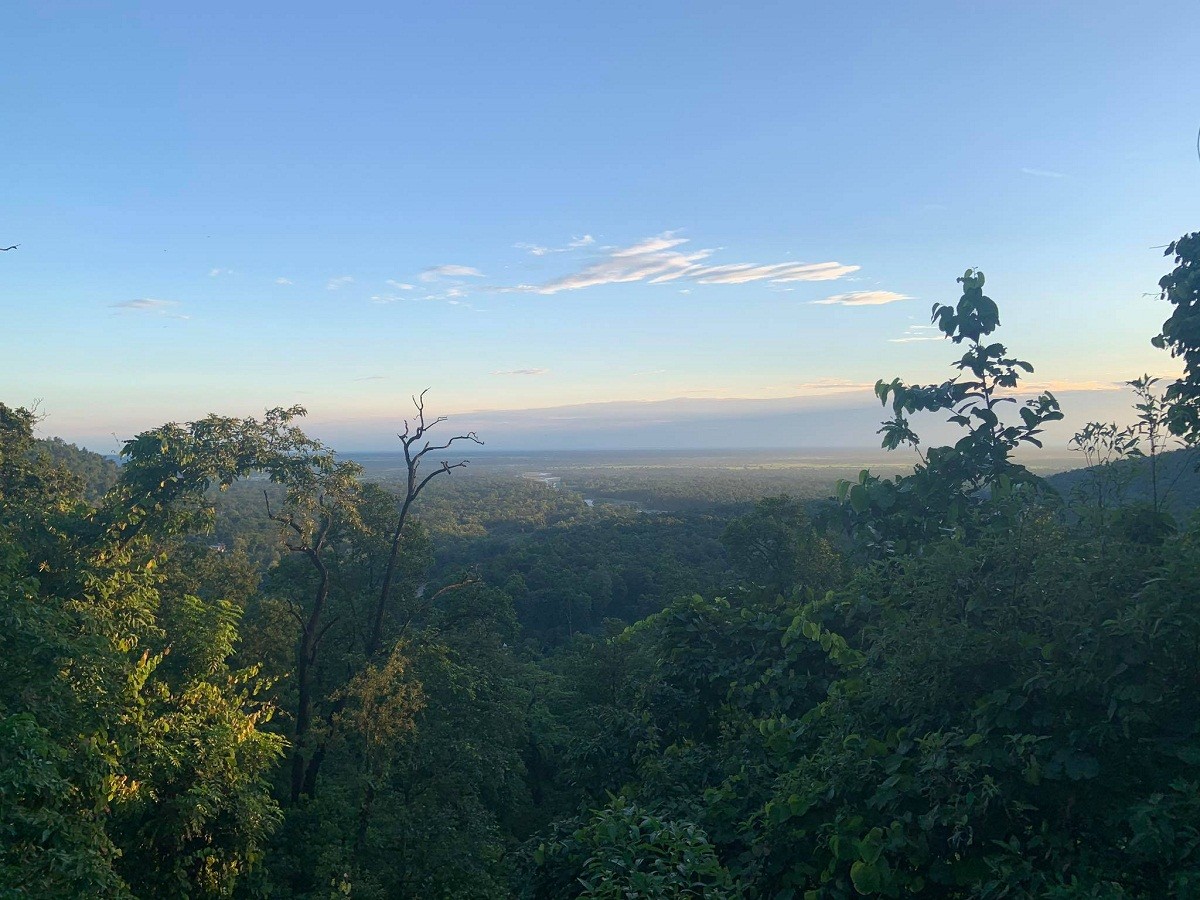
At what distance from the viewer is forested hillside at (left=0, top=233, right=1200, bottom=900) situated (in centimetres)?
416

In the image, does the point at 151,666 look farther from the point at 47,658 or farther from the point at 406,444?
the point at 406,444

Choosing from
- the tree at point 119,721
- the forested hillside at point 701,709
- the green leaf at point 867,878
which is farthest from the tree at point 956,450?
the tree at point 119,721

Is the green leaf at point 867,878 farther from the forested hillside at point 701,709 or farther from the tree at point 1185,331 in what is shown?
the tree at point 1185,331

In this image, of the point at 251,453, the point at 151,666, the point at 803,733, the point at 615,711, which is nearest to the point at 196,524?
the point at 251,453

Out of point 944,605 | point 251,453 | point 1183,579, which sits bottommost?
point 944,605

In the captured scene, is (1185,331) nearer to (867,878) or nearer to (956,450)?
(956,450)

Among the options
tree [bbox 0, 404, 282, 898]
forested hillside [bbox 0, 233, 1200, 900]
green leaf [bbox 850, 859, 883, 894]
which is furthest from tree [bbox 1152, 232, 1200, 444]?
tree [bbox 0, 404, 282, 898]

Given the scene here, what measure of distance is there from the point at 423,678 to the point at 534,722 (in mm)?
8403

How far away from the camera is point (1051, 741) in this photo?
4258 mm

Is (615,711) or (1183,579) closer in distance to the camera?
(1183,579)

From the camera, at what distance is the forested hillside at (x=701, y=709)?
416 centimetres

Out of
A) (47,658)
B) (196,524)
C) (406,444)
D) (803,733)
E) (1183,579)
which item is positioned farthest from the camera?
(406,444)

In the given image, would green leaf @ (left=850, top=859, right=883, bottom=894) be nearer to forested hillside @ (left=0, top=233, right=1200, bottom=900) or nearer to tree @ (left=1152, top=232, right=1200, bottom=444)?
forested hillside @ (left=0, top=233, right=1200, bottom=900)

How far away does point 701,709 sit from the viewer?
29.7ft
